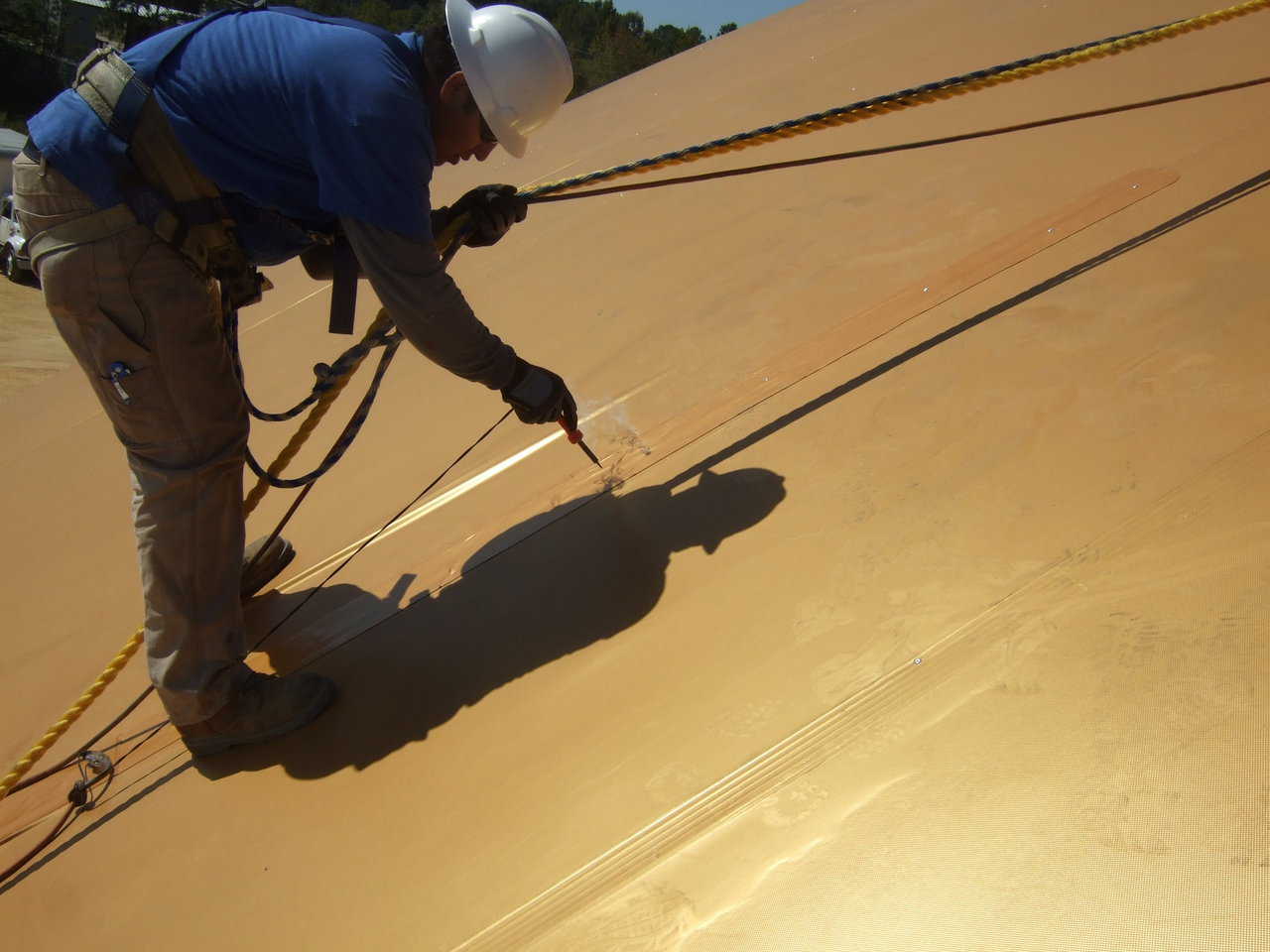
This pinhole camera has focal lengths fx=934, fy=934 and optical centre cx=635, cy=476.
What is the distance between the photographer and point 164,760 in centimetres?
191

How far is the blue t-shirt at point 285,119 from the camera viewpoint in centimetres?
155

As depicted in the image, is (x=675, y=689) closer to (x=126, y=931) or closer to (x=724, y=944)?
(x=724, y=944)

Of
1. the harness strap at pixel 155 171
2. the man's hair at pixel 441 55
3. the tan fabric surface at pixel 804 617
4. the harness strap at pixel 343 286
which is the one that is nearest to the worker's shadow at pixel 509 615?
the tan fabric surface at pixel 804 617

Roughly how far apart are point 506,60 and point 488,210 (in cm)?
39

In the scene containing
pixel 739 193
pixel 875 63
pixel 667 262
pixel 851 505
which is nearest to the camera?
pixel 851 505

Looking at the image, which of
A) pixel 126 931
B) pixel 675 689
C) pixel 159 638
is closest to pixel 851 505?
pixel 675 689

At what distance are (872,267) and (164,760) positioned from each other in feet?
6.94

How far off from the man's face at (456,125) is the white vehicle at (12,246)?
2.58ft

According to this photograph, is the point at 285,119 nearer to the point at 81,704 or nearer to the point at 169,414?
the point at 169,414

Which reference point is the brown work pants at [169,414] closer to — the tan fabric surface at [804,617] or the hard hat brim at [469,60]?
the tan fabric surface at [804,617]

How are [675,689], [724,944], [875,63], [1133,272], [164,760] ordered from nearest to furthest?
1. [724,944]
2. [675,689]
3. [164,760]
4. [1133,272]
5. [875,63]

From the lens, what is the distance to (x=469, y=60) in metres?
1.67

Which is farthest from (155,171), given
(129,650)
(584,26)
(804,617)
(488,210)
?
(584,26)

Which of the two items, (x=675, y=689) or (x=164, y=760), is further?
(x=164, y=760)
